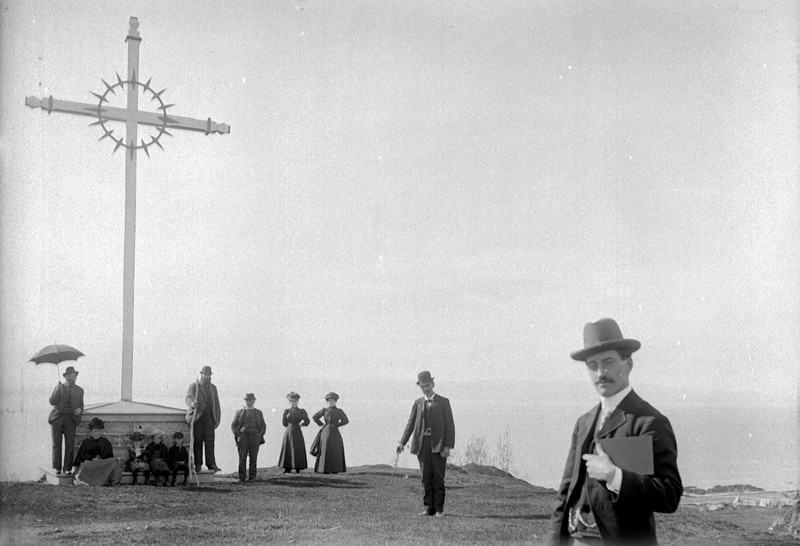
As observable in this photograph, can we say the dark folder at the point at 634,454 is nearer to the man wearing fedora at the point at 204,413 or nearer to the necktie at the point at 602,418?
the necktie at the point at 602,418

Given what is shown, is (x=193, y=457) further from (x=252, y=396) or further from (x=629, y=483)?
(x=629, y=483)

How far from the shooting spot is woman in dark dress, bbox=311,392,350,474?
593 inches

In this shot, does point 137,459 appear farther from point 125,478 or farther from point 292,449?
point 292,449

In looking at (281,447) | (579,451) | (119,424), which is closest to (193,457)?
(119,424)

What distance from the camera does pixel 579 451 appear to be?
414 centimetres

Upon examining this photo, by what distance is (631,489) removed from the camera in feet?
12.1

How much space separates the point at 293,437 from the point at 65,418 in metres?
4.48

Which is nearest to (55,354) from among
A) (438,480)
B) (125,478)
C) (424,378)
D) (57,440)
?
(57,440)

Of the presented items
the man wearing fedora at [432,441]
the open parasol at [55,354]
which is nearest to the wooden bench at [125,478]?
the open parasol at [55,354]

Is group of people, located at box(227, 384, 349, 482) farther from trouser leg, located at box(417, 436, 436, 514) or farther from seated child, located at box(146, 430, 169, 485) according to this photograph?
trouser leg, located at box(417, 436, 436, 514)

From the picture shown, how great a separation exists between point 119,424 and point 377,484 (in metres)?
3.84


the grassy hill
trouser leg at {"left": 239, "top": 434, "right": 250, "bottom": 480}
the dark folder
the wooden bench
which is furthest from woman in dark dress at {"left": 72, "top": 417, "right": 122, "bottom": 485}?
the dark folder

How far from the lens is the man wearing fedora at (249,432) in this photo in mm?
13281

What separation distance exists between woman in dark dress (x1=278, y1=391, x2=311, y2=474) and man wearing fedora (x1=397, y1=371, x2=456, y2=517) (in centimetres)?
541
